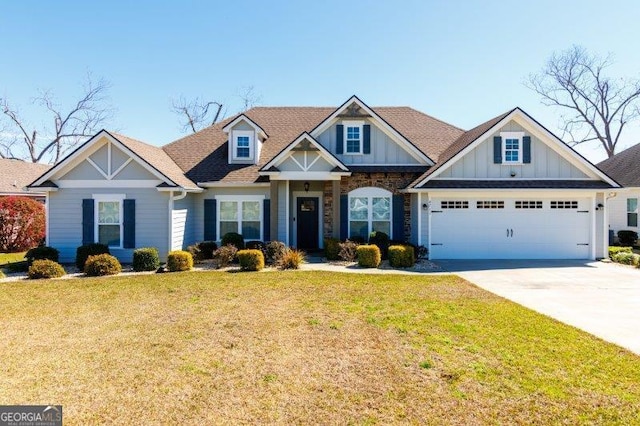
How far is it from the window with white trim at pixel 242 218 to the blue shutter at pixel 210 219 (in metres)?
0.22

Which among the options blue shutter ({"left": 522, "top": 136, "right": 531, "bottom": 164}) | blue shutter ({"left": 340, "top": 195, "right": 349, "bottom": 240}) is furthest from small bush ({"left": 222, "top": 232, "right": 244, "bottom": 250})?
blue shutter ({"left": 522, "top": 136, "right": 531, "bottom": 164})

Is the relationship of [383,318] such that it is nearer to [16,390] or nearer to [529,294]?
[529,294]

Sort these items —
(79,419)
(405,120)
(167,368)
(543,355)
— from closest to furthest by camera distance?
(79,419), (167,368), (543,355), (405,120)

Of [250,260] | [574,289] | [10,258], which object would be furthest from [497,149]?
[10,258]

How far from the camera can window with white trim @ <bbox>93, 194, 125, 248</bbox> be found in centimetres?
1422

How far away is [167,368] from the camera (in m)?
5.08

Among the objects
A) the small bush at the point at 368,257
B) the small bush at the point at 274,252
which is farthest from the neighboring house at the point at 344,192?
the small bush at the point at 368,257

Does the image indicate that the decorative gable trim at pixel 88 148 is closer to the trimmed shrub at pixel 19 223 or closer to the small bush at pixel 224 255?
the small bush at pixel 224 255

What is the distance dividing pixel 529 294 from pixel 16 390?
10397 mm

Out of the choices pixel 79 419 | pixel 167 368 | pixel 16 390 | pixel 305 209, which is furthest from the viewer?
pixel 305 209

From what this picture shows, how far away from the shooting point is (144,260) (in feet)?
42.2

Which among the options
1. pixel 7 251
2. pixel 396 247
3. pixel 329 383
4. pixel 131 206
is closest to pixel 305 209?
pixel 396 247

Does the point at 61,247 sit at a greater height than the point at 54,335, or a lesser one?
greater

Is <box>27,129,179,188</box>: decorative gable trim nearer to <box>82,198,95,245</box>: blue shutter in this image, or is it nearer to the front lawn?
<box>82,198,95,245</box>: blue shutter
